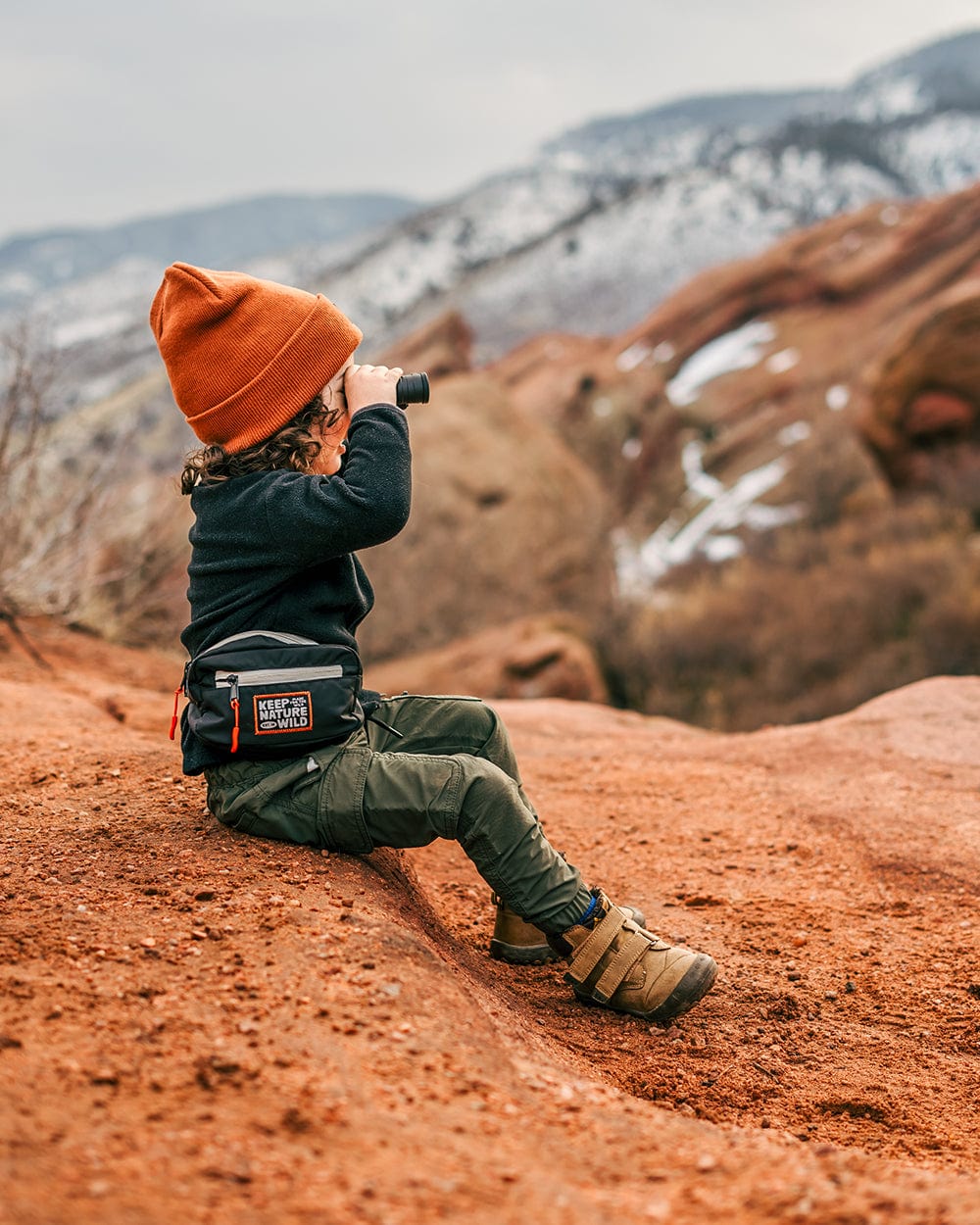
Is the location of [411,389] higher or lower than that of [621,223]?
lower

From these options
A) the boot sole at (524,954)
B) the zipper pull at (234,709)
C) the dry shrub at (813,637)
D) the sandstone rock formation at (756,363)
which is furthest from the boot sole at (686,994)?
the sandstone rock formation at (756,363)

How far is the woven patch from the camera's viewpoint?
2.58 meters

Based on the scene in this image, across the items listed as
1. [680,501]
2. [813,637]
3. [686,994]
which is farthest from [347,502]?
[680,501]

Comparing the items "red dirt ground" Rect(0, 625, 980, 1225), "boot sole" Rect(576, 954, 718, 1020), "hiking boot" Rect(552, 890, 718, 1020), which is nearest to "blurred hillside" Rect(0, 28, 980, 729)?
"red dirt ground" Rect(0, 625, 980, 1225)

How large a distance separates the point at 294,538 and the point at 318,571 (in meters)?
0.18

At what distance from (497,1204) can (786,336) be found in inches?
1319

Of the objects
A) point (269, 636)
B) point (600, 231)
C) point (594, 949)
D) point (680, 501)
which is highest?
point (600, 231)

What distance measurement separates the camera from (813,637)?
623 inches

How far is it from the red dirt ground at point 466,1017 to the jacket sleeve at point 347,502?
0.74 m

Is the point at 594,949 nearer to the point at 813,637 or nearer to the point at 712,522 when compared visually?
the point at 813,637

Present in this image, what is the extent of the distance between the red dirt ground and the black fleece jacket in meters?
0.55

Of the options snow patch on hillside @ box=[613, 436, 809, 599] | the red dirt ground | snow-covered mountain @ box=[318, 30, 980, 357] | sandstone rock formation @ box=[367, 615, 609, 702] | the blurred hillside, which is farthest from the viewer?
snow-covered mountain @ box=[318, 30, 980, 357]

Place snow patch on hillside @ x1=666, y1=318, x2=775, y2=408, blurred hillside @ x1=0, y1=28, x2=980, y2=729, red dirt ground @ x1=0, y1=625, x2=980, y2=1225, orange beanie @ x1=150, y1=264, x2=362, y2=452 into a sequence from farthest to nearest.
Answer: snow patch on hillside @ x1=666, y1=318, x2=775, y2=408
blurred hillside @ x1=0, y1=28, x2=980, y2=729
orange beanie @ x1=150, y1=264, x2=362, y2=452
red dirt ground @ x1=0, y1=625, x2=980, y2=1225

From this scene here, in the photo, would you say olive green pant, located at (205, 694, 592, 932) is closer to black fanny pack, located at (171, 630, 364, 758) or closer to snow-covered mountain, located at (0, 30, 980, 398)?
black fanny pack, located at (171, 630, 364, 758)
